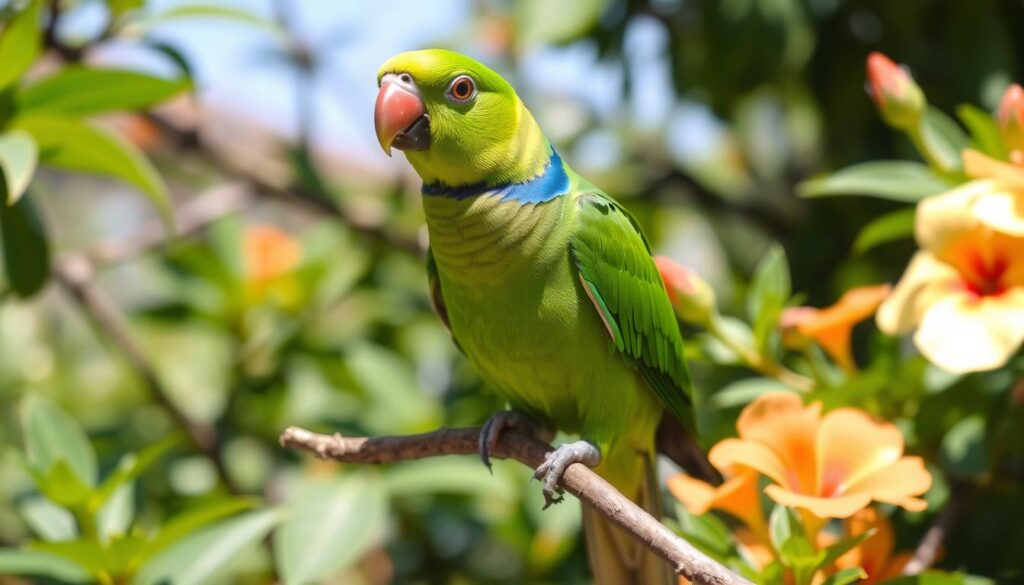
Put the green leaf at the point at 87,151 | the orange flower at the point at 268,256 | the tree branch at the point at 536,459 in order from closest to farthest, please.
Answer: the tree branch at the point at 536,459 < the green leaf at the point at 87,151 < the orange flower at the point at 268,256

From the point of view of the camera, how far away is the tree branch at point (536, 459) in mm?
940

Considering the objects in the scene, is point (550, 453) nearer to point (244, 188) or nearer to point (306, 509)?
point (306, 509)

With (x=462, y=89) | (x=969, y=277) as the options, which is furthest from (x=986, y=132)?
(x=462, y=89)

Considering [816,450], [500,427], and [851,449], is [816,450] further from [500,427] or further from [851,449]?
[500,427]

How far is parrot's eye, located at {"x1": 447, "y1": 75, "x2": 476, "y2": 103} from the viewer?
1.19 metres

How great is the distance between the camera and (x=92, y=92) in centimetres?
155

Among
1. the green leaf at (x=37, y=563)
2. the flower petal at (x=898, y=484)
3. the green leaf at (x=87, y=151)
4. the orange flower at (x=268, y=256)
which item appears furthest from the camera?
the orange flower at (x=268, y=256)

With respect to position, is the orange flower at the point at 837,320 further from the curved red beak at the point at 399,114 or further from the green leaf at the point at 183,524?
the green leaf at the point at 183,524

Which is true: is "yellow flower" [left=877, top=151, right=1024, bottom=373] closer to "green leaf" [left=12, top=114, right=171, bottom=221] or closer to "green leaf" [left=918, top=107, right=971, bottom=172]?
"green leaf" [left=918, top=107, right=971, bottom=172]

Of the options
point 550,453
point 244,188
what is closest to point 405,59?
point 550,453

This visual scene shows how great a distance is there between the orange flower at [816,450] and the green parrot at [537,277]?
194 mm

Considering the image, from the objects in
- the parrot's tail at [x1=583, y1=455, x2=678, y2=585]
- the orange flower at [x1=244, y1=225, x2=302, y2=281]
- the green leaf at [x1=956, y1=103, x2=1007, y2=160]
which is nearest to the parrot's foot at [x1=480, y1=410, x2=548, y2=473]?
the parrot's tail at [x1=583, y1=455, x2=678, y2=585]

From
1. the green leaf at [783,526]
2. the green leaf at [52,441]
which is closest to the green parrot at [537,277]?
the green leaf at [783,526]

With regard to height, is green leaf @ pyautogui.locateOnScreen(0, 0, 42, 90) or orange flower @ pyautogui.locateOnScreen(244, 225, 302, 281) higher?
green leaf @ pyautogui.locateOnScreen(0, 0, 42, 90)
